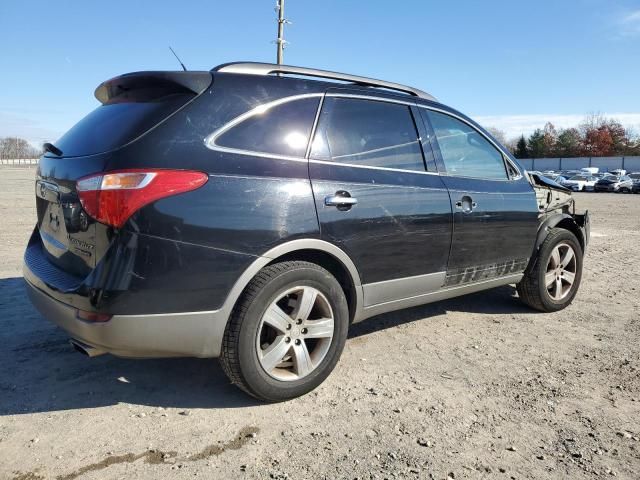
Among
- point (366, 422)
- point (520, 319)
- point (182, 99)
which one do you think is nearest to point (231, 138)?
point (182, 99)

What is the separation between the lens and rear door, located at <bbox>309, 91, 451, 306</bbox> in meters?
3.00

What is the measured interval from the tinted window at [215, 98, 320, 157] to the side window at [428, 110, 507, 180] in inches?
49.1

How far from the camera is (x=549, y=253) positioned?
4570mm

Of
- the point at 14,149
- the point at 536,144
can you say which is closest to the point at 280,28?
the point at 536,144

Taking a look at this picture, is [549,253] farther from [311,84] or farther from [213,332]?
[213,332]

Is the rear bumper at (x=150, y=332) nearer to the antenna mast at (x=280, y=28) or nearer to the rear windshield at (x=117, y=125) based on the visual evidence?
the rear windshield at (x=117, y=125)

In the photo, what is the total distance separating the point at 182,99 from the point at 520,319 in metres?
3.53

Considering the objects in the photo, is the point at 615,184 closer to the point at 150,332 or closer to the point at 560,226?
the point at 560,226

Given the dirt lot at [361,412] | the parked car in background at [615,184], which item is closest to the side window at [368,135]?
the dirt lot at [361,412]

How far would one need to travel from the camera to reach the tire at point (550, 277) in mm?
4543

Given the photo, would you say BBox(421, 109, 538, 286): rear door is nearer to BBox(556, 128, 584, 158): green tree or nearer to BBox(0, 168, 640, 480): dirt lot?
BBox(0, 168, 640, 480): dirt lot

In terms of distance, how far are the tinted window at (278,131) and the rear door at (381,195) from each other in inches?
3.6

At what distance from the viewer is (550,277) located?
4.67 m

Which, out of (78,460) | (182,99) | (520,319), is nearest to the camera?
(78,460)
